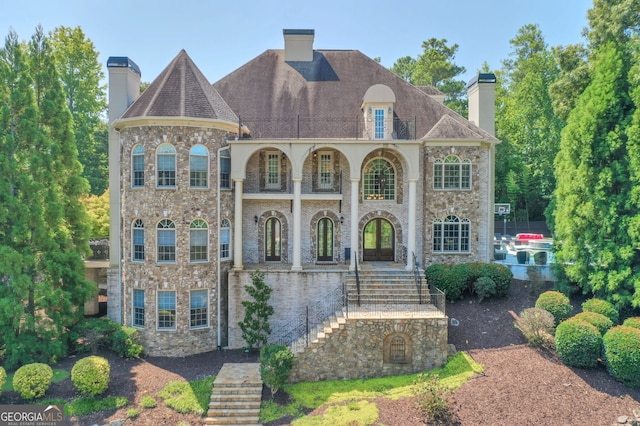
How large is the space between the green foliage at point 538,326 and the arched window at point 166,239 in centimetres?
1385

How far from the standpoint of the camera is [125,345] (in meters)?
15.4

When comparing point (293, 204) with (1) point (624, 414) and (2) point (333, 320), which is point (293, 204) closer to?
(2) point (333, 320)

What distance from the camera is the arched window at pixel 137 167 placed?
16.4 m

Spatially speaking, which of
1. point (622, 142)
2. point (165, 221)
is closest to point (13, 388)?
point (165, 221)

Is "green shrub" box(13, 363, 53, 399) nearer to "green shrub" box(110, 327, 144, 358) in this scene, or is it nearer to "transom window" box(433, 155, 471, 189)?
"green shrub" box(110, 327, 144, 358)

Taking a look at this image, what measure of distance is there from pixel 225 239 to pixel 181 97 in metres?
6.15

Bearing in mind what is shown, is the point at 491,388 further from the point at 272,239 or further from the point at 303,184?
the point at 303,184

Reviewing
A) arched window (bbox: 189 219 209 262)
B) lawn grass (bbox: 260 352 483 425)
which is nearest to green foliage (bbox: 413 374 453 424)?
lawn grass (bbox: 260 352 483 425)

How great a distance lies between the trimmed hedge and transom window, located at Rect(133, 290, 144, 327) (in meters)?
12.3

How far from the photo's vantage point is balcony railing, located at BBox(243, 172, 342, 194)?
1930cm

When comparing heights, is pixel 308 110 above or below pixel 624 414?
above

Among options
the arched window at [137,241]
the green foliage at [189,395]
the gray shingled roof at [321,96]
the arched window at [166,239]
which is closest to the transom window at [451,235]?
the gray shingled roof at [321,96]

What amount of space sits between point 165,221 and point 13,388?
7.19m

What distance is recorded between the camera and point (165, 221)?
53.3 ft
